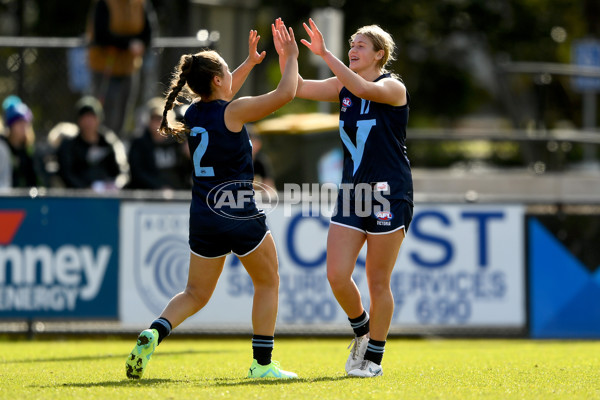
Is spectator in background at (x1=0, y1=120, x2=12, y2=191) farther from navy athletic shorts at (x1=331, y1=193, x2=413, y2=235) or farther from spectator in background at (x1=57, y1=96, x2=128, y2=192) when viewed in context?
navy athletic shorts at (x1=331, y1=193, x2=413, y2=235)

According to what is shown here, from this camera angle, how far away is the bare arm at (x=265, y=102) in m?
Result: 5.93

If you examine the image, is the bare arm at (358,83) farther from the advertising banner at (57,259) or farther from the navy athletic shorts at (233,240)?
the advertising banner at (57,259)

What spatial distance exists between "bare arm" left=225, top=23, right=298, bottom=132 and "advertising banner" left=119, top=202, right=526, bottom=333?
4.33 metres

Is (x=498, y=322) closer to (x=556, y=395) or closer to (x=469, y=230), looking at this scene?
(x=469, y=230)

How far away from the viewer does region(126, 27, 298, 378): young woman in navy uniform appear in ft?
19.6

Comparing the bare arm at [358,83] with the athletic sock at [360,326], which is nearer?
the bare arm at [358,83]

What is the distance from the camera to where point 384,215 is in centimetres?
613

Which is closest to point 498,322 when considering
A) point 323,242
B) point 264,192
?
point 323,242

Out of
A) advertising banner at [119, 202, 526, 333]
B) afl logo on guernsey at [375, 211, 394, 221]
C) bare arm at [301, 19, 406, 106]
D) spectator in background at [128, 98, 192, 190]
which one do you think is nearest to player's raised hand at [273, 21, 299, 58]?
bare arm at [301, 19, 406, 106]

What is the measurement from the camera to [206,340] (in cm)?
1053

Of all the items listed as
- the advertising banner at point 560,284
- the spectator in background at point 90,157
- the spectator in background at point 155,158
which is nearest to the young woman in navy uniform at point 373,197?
the advertising banner at point 560,284

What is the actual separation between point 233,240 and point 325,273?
14.4ft

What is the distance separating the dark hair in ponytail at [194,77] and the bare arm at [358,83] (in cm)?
62

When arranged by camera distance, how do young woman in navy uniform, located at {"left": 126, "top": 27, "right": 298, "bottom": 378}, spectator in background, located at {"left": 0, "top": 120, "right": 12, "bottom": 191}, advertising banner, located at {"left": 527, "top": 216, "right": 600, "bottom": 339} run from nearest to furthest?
young woman in navy uniform, located at {"left": 126, "top": 27, "right": 298, "bottom": 378} < advertising banner, located at {"left": 527, "top": 216, "right": 600, "bottom": 339} < spectator in background, located at {"left": 0, "top": 120, "right": 12, "bottom": 191}
